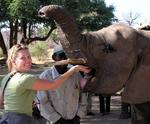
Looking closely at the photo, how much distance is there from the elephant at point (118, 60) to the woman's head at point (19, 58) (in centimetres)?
56

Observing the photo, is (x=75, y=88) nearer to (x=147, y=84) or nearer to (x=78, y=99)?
(x=78, y=99)

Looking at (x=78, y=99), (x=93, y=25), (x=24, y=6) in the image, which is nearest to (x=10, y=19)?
(x=24, y=6)

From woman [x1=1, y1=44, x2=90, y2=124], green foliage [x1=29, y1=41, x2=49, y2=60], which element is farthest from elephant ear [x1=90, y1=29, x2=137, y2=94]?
green foliage [x1=29, y1=41, x2=49, y2=60]

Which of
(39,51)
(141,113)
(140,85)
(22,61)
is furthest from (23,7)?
(22,61)

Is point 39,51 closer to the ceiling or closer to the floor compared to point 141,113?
closer to the floor

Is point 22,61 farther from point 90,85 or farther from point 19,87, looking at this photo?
point 90,85

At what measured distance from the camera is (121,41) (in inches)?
208

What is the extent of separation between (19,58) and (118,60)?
1164 mm

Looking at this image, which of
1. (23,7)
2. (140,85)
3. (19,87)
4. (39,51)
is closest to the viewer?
(19,87)

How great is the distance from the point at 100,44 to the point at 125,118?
5.90 metres

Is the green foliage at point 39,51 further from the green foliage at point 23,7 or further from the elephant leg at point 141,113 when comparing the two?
the elephant leg at point 141,113

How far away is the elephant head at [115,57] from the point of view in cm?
517

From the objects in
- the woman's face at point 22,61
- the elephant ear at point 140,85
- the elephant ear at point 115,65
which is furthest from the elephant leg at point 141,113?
the woman's face at point 22,61

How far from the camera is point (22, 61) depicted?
4539 millimetres
